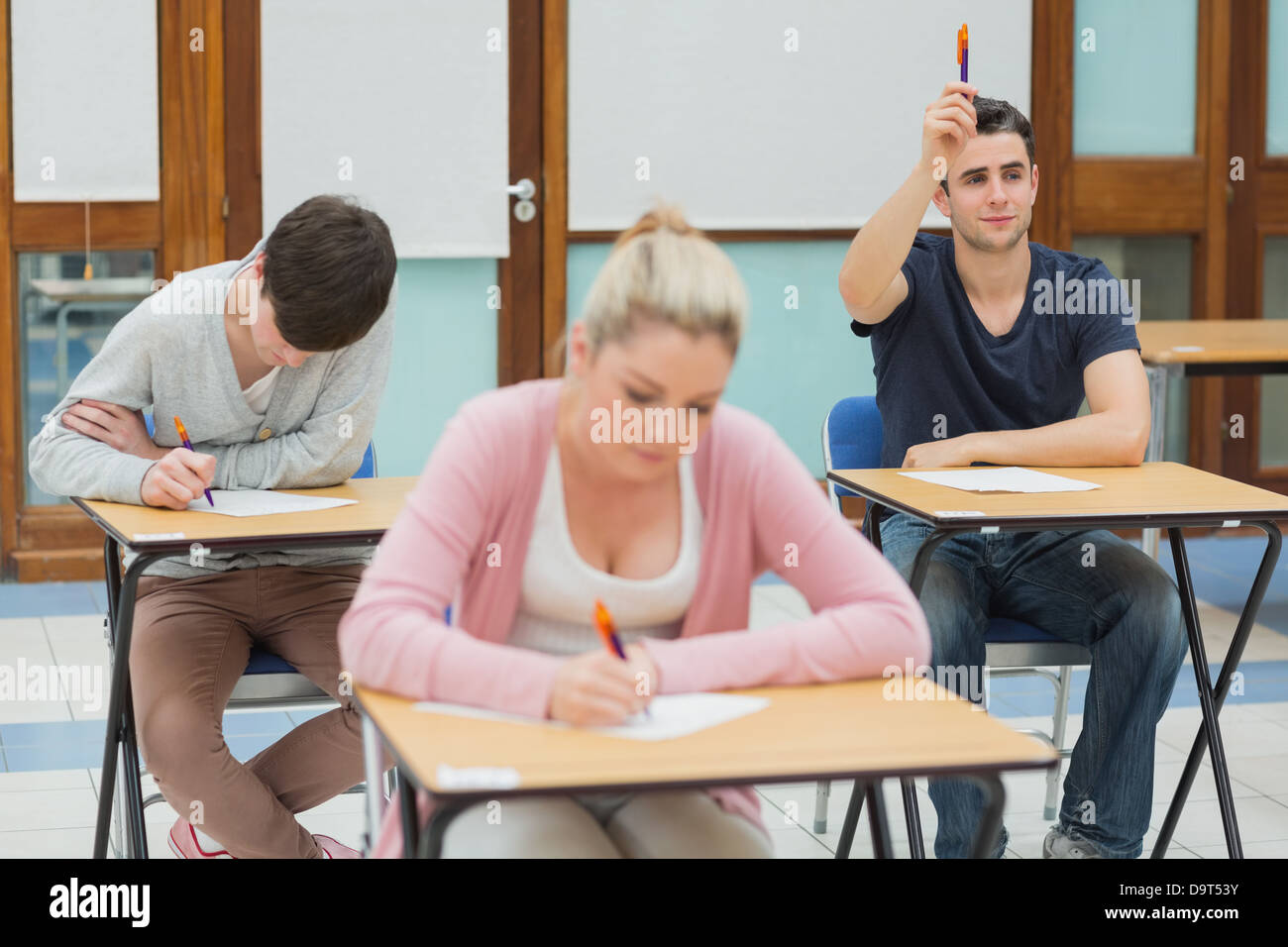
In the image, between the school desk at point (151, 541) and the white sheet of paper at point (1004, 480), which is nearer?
the school desk at point (151, 541)

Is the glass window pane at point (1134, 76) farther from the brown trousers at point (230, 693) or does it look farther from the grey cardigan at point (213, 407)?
the brown trousers at point (230, 693)

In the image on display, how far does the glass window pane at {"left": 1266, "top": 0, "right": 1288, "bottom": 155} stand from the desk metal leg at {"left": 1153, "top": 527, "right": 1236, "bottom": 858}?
341cm

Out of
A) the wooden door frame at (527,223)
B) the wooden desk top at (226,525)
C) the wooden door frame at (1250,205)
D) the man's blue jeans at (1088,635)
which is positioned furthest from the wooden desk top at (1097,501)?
the wooden door frame at (1250,205)

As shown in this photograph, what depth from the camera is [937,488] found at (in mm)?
2586

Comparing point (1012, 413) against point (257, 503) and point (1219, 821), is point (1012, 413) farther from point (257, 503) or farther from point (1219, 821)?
point (257, 503)

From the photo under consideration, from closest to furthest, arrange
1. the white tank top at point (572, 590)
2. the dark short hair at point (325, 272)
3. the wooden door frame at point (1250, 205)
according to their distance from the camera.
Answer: the white tank top at point (572, 590), the dark short hair at point (325, 272), the wooden door frame at point (1250, 205)

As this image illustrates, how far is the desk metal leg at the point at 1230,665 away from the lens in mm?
2566

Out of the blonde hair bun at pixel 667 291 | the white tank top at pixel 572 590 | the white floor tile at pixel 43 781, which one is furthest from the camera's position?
the white floor tile at pixel 43 781

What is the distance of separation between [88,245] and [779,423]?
228 centimetres

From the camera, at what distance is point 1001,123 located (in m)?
2.96

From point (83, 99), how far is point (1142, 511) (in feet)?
11.7

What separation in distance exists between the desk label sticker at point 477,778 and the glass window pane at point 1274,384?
500cm

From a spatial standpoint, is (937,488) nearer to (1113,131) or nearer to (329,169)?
(329,169)

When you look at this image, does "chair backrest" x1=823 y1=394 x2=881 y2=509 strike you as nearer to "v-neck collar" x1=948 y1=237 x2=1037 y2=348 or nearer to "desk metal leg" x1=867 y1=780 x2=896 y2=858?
"v-neck collar" x1=948 y1=237 x2=1037 y2=348
